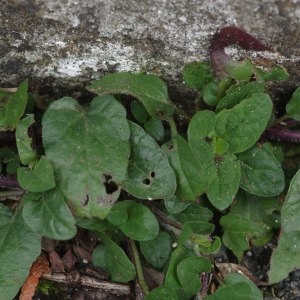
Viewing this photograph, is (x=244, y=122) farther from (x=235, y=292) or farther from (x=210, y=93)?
(x=235, y=292)

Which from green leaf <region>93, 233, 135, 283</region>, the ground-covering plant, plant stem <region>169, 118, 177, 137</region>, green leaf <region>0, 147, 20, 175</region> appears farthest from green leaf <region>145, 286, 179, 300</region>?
green leaf <region>0, 147, 20, 175</region>

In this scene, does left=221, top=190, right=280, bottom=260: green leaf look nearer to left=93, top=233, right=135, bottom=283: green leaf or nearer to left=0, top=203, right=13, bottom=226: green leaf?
left=93, top=233, right=135, bottom=283: green leaf

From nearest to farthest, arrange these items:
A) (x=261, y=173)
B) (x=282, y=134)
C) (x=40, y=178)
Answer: (x=40, y=178) < (x=261, y=173) < (x=282, y=134)

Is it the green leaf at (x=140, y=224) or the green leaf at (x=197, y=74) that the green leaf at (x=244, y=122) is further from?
the green leaf at (x=140, y=224)

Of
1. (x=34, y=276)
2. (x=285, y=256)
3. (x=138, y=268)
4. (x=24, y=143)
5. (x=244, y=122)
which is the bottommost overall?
(x=34, y=276)

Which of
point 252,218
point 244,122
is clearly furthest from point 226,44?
point 252,218
